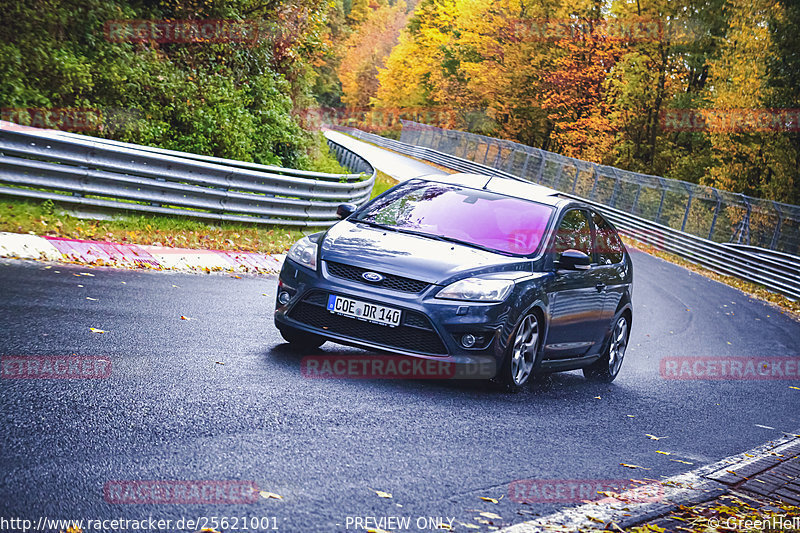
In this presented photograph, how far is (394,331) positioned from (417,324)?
0.18m

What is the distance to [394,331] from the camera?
7.11 metres

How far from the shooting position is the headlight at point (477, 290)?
23.5 ft

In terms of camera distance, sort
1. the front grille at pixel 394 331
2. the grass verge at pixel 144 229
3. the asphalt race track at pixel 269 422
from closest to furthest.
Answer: the asphalt race track at pixel 269 422, the front grille at pixel 394 331, the grass verge at pixel 144 229

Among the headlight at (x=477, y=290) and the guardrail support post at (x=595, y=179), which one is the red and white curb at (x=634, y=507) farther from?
the guardrail support post at (x=595, y=179)

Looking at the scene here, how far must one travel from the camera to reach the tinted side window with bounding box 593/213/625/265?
9.53 metres

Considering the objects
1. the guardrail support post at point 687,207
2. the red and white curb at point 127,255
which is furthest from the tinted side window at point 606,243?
the guardrail support post at point 687,207

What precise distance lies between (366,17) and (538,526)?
113m

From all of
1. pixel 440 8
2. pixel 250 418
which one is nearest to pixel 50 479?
pixel 250 418

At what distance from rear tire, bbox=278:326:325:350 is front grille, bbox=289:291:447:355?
36 cm

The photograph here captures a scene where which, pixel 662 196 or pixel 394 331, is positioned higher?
pixel 394 331

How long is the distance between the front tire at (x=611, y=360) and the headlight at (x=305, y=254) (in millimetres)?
3583

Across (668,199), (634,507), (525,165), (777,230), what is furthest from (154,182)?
(525,165)

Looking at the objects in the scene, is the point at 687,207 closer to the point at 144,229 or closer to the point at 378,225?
the point at 144,229

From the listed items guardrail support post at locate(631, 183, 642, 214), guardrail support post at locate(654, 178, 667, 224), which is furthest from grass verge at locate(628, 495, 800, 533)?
guardrail support post at locate(631, 183, 642, 214)
